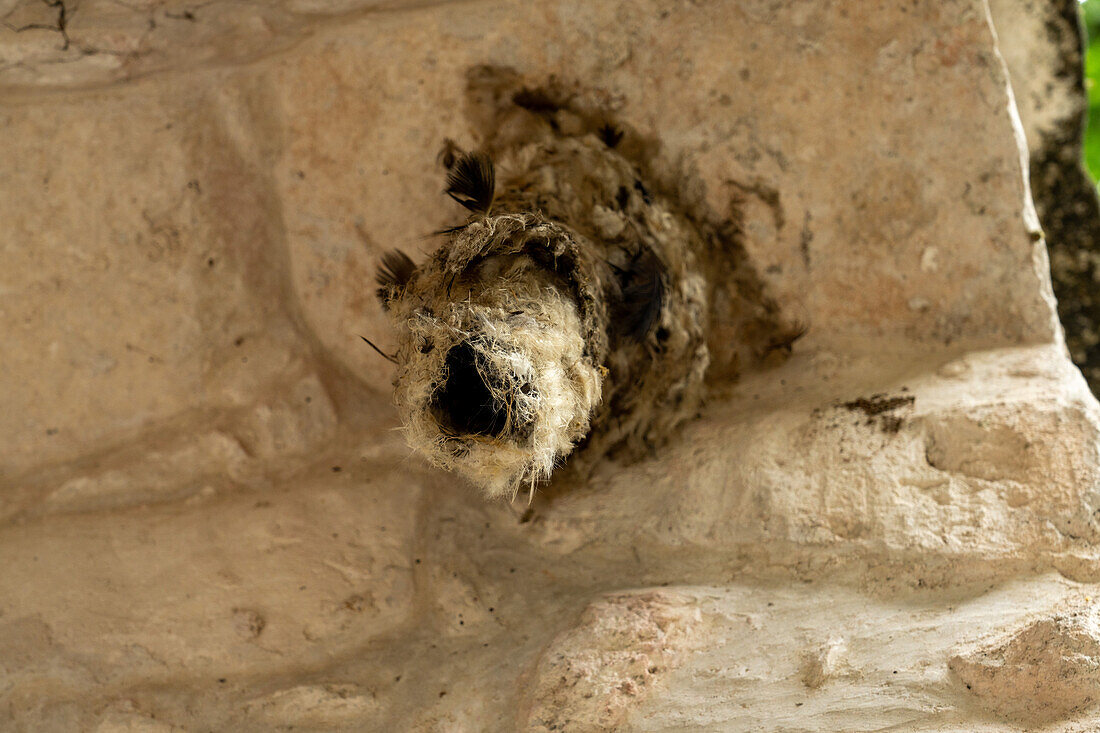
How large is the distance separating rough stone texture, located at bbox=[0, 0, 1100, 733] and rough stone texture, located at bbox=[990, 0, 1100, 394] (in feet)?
1.94

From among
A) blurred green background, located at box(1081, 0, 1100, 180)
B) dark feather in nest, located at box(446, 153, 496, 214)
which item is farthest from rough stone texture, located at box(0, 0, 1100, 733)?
blurred green background, located at box(1081, 0, 1100, 180)

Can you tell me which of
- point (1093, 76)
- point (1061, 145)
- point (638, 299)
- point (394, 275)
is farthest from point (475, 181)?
point (1093, 76)

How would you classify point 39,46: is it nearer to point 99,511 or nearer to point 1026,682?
point 99,511

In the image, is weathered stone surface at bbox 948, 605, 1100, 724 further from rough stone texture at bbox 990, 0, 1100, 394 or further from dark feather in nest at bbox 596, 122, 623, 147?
rough stone texture at bbox 990, 0, 1100, 394

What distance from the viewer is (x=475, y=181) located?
1.29 m

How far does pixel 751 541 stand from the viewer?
4.47 ft

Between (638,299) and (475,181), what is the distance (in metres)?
0.32

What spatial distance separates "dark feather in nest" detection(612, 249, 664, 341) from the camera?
1376 millimetres

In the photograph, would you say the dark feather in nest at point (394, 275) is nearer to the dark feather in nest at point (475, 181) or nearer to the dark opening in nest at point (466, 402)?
A: the dark feather in nest at point (475, 181)

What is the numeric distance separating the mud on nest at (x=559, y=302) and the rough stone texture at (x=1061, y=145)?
845 millimetres

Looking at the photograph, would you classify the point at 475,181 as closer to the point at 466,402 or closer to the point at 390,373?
the point at 466,402

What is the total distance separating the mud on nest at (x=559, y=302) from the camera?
1.03 m

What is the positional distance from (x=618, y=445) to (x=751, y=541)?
0.30m

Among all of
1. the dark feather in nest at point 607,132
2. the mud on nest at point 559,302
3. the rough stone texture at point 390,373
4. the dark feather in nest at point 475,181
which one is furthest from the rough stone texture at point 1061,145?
the dark feather in nest at point 475,181
